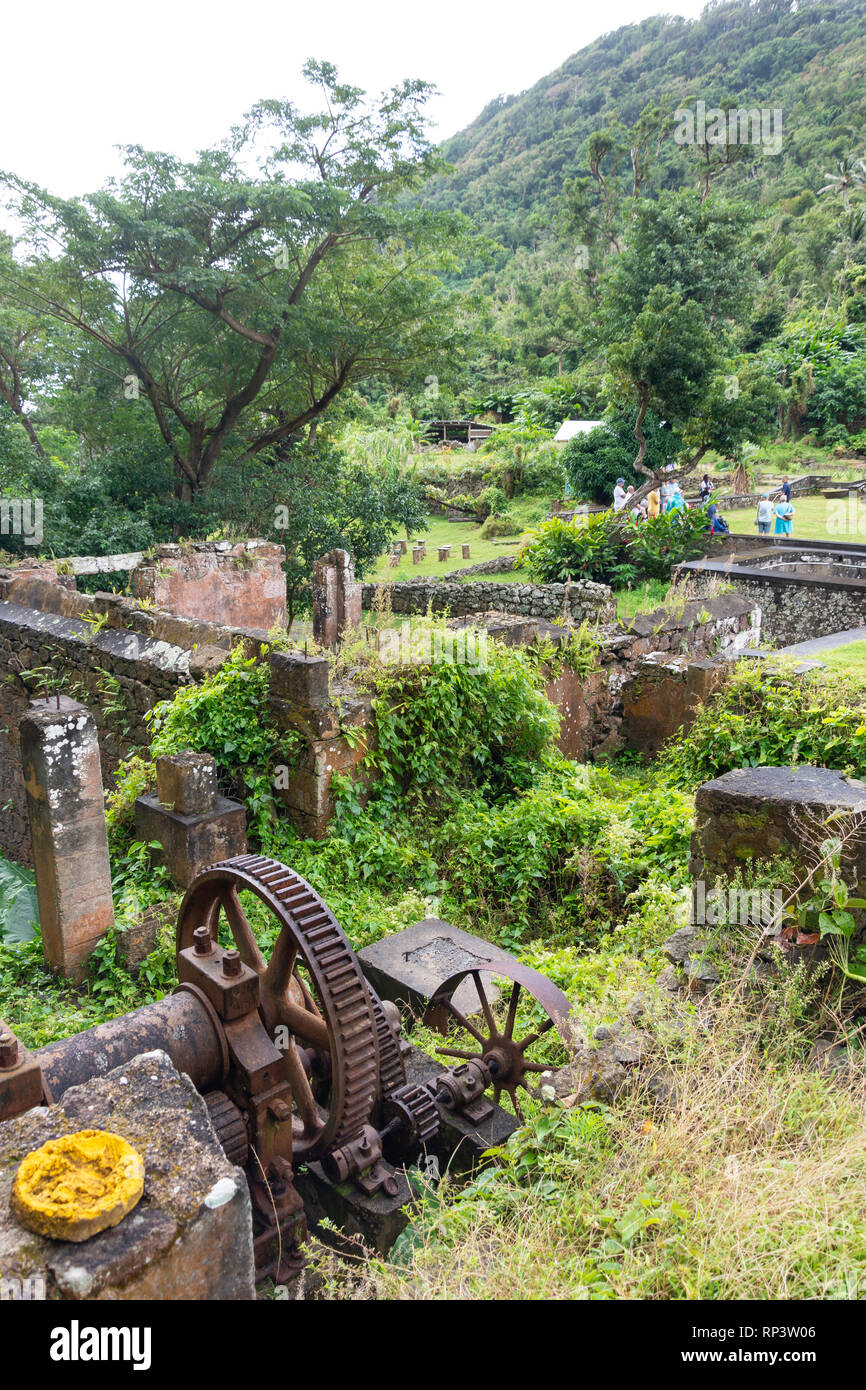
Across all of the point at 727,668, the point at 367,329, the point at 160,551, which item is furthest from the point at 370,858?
the point at 367,329

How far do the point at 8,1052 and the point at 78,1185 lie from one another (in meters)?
0.91

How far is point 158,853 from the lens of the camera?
582 cm

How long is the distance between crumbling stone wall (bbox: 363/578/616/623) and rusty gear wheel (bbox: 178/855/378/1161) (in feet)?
28.5

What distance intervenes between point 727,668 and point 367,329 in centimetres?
1056

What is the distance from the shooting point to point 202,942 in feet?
11.8

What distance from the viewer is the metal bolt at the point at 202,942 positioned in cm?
356

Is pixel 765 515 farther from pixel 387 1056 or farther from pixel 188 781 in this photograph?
pixel 387 1056

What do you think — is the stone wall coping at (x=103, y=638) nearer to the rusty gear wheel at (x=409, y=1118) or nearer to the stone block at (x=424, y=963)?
the stone block at (x=424, y=963)

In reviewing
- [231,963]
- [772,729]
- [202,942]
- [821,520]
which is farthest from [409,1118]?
[821,520]

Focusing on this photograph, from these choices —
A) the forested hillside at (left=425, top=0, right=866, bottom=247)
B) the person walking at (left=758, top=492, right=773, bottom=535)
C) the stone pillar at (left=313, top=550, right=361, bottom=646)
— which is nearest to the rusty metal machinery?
the stone pillar at (left=313, top=550, right=361, bottom=646)

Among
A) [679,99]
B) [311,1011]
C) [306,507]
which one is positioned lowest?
[311,1011]

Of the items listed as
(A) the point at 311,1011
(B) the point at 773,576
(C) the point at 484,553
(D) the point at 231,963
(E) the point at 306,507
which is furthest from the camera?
(C) the point at 484,553

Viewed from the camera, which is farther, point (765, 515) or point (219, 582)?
point (765, 515)

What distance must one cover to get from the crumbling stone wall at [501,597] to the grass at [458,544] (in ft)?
2.37
